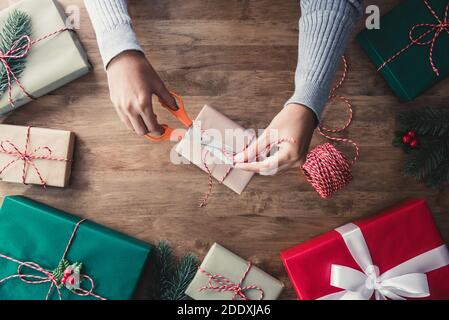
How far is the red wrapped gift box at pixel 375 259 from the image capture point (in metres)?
0.97

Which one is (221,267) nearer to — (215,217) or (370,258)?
(215,217)

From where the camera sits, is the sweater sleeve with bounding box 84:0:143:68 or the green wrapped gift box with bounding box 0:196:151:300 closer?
the sweater sleeve with bounding box 84:0:143:68

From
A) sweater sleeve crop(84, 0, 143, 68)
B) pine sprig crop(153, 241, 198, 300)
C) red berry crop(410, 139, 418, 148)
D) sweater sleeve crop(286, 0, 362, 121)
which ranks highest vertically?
sweater sleeve crop(84, 0, 143, 68)

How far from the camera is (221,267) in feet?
3.36

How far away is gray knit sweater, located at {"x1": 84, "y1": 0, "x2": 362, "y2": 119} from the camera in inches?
31.4

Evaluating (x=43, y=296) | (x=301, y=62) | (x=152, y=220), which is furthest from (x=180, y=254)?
(x=301, y=62)

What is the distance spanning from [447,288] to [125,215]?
84 cm

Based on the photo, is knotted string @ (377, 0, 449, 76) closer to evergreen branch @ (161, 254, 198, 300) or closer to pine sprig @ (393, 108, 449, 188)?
pine sprig @ (393, 108, 449, 188)

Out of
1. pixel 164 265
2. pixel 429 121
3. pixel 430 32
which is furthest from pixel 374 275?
pixel 430 32

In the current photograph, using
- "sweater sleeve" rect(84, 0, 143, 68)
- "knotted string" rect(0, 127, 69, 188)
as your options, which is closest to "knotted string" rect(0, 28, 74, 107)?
"knotted string" rect(0, 127, 69, 188)

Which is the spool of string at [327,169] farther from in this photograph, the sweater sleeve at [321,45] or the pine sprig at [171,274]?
the pine sprig at [171,274]

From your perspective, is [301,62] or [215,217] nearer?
[301,62]

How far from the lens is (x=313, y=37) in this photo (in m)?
0.81

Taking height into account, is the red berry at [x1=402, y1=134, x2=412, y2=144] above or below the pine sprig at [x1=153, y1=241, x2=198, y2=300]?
above
